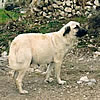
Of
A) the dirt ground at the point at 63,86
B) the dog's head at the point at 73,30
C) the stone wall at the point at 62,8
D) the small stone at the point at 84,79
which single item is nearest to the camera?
the dirt ground at the point at 63,86

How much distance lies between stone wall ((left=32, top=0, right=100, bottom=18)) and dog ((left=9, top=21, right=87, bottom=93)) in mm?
5745

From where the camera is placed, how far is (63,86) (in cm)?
872

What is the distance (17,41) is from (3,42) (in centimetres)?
404

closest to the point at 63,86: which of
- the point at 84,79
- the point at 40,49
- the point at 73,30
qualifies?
the point at 84,79

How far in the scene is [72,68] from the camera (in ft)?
33.1

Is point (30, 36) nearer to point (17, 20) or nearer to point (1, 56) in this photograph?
point (1, 56)

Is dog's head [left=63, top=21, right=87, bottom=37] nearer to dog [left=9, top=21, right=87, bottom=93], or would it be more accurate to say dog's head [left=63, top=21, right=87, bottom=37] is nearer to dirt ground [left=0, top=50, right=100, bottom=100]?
dog [left=9, top=21, right=87, bottom=93]

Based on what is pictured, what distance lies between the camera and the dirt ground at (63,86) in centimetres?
811

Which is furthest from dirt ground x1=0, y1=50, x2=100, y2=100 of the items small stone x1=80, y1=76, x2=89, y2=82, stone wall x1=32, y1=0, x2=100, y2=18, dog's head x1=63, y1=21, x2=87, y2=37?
stone wall x1=32, y1=0, x2=100, y2=18

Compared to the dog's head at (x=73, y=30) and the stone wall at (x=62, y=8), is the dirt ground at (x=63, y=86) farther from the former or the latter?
the stone wall at (x=62, y=8)

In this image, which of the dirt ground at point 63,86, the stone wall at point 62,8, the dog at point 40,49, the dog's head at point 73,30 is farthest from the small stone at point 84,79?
the stone wall at point 62,8

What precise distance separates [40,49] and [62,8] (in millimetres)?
6560

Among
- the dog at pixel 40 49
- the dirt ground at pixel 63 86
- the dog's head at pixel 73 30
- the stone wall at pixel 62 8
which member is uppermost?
the dog's head at pixel 73 30

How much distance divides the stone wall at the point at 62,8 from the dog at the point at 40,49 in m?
5.75
